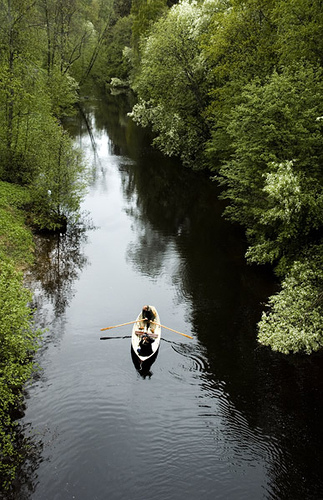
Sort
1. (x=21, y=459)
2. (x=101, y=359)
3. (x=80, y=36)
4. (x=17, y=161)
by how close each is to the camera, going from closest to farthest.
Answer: (x=21, y=459), (x=101, y=359), (x=17, y=161), (x=80, y=36)

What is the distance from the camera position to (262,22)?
3006 centimetres

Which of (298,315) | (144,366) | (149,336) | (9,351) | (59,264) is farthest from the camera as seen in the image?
(59,264)

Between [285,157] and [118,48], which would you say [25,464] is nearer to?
[285,157]

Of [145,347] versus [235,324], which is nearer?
[145,347]

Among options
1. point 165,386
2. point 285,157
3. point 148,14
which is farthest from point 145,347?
point 148,14

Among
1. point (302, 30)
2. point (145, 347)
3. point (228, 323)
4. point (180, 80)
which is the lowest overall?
point (145, 347)

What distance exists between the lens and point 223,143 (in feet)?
102

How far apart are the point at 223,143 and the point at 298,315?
17.5m

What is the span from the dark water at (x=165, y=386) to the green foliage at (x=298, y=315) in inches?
39.4

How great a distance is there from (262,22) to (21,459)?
99.2 ft

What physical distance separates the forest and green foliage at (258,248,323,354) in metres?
0.05

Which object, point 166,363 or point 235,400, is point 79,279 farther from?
point 235,400

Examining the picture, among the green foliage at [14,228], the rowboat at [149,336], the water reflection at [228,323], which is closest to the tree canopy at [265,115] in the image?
the water reflection at [228,323]

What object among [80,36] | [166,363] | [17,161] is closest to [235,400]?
[166,363]
